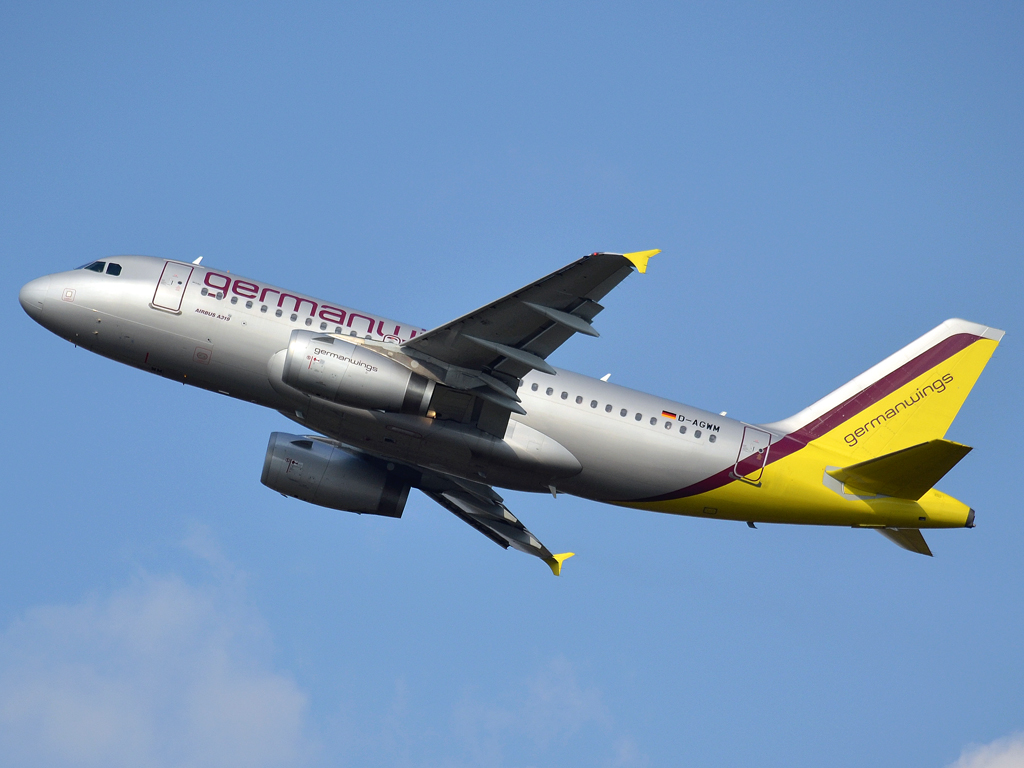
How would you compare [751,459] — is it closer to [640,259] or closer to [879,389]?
[879,389]

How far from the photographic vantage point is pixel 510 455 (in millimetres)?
30250

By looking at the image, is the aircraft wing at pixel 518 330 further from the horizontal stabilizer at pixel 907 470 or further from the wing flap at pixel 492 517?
the horizontal stabilizer at pixel 907 470

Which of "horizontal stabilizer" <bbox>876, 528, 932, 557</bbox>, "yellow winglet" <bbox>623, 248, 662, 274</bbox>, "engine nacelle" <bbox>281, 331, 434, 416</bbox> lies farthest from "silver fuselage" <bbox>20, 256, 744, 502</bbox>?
"yellow winglet" <bbox>623, 248, 662, 274</bbox>

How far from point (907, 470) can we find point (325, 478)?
19105mm

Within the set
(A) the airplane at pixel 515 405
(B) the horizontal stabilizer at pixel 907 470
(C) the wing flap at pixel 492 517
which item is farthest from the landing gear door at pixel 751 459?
(C) the wing flap at pixel 492 517

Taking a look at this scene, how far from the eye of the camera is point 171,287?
31.4 meters

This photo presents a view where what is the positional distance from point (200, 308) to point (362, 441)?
256 inches

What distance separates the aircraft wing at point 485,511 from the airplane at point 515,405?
497 cm

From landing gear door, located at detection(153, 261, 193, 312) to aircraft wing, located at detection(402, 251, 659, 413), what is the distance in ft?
25.2

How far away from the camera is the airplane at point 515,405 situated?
2886cm

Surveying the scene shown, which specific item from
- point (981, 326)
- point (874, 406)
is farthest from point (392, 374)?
point (981, 326)

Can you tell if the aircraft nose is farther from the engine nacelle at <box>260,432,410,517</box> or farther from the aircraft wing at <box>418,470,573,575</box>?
the aircraft wing at <box>418,470,573,575</box>

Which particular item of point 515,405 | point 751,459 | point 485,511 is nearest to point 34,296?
point 515,405

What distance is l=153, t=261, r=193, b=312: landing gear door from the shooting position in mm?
31188
